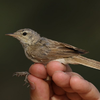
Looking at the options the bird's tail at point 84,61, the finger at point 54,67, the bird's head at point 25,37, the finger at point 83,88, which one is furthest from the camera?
the bird's head at point 25,37

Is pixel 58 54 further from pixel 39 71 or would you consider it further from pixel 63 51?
pixel 39 71

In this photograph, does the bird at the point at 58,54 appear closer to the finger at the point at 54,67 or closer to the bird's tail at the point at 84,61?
the bird's tail at the point at 84,61

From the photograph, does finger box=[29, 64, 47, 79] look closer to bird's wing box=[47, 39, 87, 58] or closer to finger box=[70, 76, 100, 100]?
bird's wing box=[47, 39, 87, 58]

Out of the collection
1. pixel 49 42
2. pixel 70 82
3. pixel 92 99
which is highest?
pixel 49 42

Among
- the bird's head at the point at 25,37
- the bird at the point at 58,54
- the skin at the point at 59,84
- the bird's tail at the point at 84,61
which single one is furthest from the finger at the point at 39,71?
the bird's head at the point at 25,37

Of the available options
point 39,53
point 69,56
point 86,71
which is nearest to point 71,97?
point 69,56

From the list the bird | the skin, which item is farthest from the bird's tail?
the skin

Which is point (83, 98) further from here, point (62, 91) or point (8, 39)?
point (8, 39)
